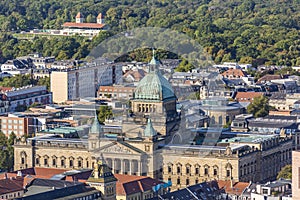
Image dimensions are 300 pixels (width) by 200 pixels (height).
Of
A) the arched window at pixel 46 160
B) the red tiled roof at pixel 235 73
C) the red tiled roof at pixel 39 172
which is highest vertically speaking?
the red tiled roof at pixel 235 73

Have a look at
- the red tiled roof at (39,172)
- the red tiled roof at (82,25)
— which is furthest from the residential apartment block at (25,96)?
the red tiled roof at (82,25)

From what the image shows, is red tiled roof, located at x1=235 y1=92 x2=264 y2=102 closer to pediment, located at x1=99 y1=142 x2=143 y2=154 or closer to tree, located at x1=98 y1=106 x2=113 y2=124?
tree, located at x1=98 y1=106 x2=113 y2=124

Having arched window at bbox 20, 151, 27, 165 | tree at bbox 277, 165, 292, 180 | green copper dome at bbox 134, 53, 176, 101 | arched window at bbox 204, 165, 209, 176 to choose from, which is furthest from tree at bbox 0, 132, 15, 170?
tree at bbox 277, 165, 292, 180

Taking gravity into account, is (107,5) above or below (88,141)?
above

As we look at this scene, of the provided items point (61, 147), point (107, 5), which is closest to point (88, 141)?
point (61, 147)

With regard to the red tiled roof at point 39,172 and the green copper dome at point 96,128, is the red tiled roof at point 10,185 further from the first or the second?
the green copper dome at point 96,128

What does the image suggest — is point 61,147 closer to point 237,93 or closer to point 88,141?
point 88,141
